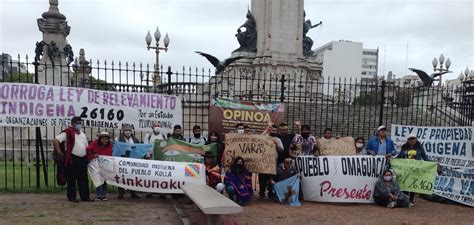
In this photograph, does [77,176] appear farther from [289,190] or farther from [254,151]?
[289,190]

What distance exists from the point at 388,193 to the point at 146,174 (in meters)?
4.82

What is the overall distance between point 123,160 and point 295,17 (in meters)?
18.8

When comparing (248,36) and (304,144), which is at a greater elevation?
(248,36)

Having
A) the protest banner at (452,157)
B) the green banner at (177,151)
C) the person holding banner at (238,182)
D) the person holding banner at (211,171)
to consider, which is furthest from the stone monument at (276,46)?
the person holding banner at (238,182)

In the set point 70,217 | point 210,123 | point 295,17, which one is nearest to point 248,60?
point 295,17

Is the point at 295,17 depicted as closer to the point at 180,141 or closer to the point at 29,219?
the point at 180,141

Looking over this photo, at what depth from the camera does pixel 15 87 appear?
327 inches

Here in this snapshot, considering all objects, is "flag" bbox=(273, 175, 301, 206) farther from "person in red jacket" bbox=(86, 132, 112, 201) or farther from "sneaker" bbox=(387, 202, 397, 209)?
"person in red jacket" bbox=(86, 132, 112, 201)

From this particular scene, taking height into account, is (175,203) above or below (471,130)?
below

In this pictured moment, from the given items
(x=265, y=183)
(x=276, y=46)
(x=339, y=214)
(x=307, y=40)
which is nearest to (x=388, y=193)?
(x=339, y=214)

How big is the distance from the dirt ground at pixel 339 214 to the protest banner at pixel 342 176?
0.19m

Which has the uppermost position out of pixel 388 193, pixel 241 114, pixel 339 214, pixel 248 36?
pixel 248 36

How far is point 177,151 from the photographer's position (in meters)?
8.38

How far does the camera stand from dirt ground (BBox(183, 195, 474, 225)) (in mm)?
6851
